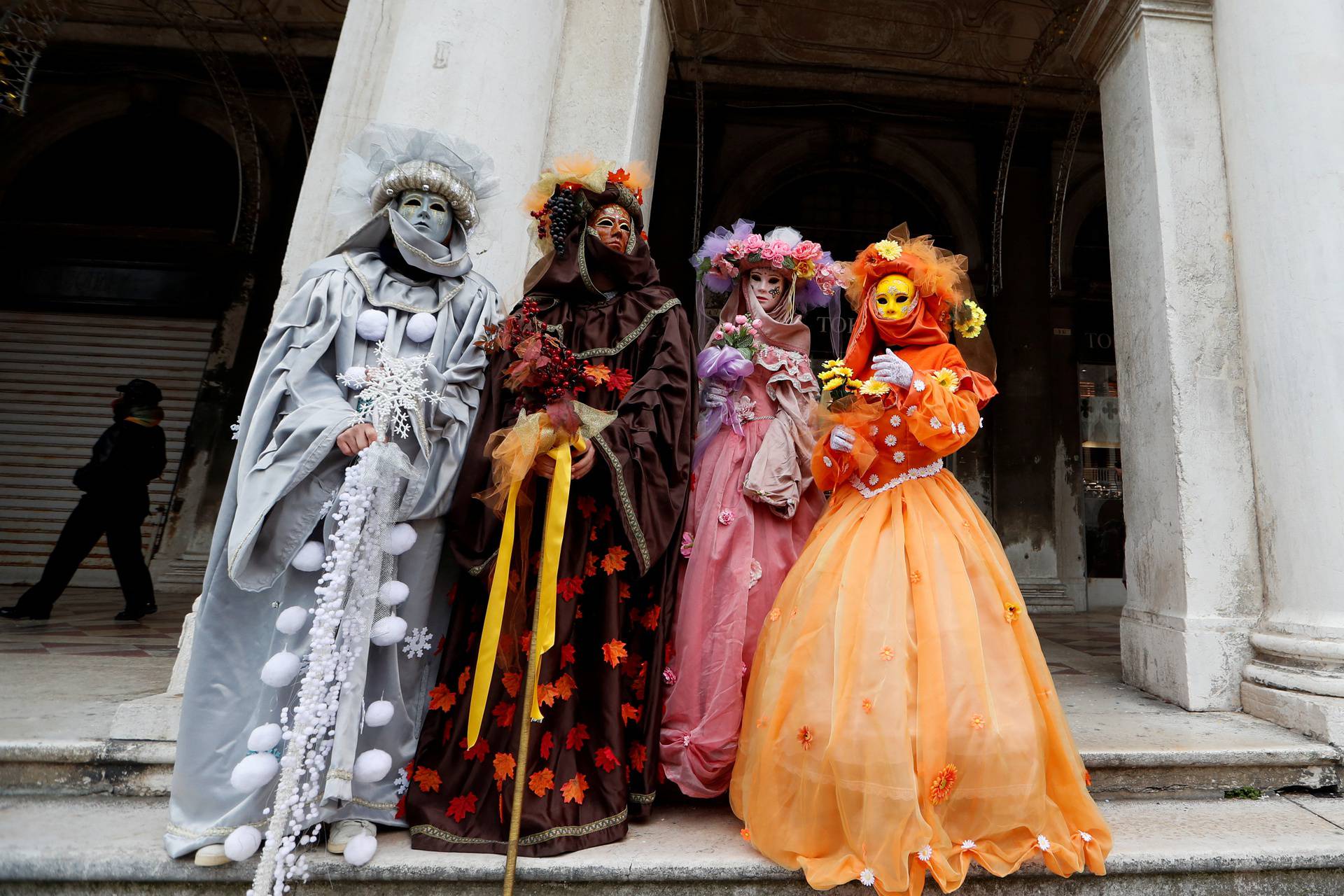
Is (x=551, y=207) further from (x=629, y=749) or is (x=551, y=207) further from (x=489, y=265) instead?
(x=629, y=749)

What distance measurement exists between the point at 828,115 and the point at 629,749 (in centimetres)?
848

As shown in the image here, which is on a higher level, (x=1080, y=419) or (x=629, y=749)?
(x=1080, y=419)

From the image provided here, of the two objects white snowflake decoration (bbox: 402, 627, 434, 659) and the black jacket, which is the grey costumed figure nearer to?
white snowflake decoration (bbox: 402, 627, 434, 659)

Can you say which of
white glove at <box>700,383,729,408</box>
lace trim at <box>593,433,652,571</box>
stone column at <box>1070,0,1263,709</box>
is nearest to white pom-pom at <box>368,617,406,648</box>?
lace trim at <box>593,433,652,571</box>

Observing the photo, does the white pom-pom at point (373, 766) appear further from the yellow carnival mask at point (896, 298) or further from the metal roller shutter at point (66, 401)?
the metal roller shutter at point (66, 401)

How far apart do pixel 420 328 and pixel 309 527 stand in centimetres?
75

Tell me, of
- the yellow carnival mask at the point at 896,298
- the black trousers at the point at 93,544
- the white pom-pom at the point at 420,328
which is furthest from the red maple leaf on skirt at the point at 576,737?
the black trousers at the point at 93,544

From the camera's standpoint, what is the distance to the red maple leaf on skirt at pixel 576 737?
2.21m

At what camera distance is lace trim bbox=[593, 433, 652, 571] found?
2.26 meters

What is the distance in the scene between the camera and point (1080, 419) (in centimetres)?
862

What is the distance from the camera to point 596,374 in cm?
224

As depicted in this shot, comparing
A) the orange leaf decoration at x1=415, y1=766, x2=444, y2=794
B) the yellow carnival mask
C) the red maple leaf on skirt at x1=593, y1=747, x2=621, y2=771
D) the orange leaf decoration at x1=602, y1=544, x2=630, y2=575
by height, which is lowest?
the orange leaf decoration at x1=415, y1=766, x2=444, y2=794

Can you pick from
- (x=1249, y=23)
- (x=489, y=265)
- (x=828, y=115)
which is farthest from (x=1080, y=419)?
(x=489, y=265)

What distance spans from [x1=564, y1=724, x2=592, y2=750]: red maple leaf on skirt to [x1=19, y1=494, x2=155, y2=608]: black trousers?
16.8 feet
